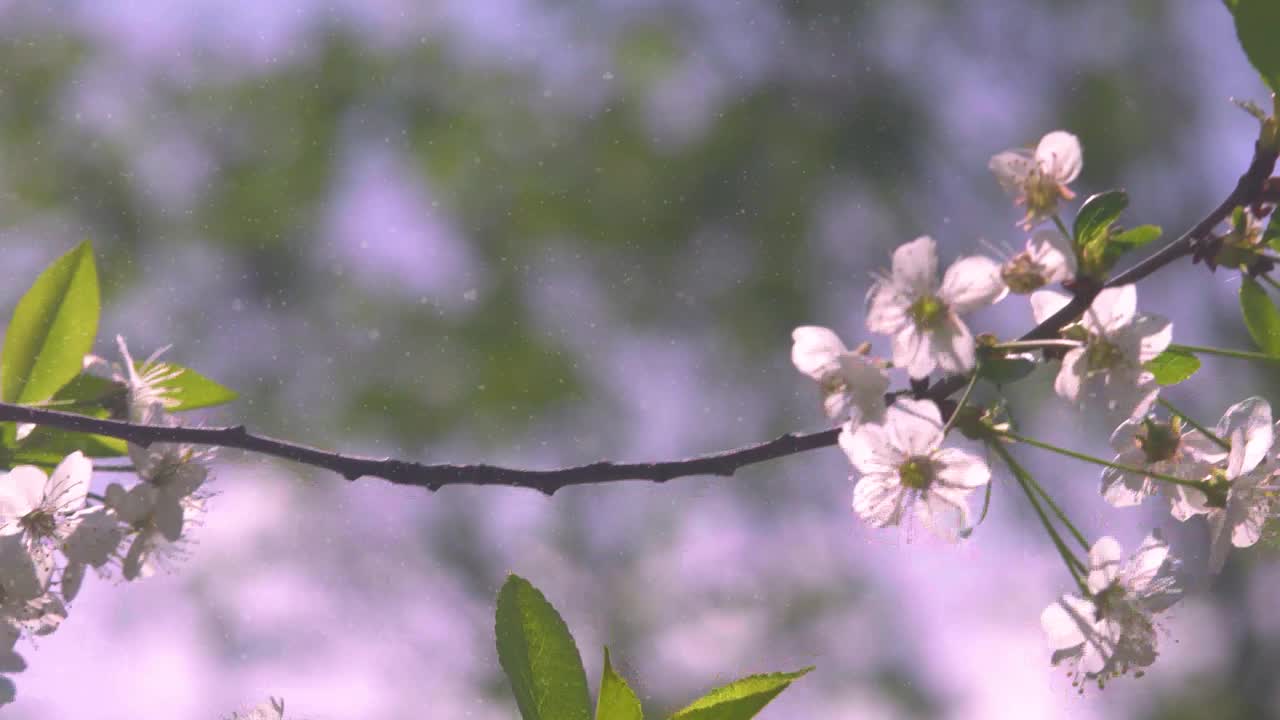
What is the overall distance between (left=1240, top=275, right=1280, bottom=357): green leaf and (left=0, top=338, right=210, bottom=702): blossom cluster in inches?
23.8

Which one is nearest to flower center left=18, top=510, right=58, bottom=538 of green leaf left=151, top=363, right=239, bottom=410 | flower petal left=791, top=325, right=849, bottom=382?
green leaf left=151, top=363, right=239, bottom=410

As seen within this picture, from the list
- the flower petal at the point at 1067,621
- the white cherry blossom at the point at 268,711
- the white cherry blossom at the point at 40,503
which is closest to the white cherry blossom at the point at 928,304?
the flower petal at the point at 1067,621

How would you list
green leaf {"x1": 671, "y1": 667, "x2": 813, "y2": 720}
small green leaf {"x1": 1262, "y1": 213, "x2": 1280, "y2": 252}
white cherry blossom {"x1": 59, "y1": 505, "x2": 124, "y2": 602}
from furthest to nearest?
1. white cherry blossom {"x1": 59, "y1": 505, "x2": 124, "y2": 602}
2. small green leaf {"x1": 1262, "y1": 213, "x2": 1280, "y2": 252}
3. green leaf {"x1": 671, "y1": 667, "x2": 813, "y2": 720}

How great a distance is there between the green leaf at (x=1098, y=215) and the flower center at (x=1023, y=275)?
0.02 meters

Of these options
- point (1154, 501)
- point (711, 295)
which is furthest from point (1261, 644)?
point (1154, 501)

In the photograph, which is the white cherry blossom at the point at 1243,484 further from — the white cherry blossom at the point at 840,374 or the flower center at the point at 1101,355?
the white cherry blossom at the point at 840,374

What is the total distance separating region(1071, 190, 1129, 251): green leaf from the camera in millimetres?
540

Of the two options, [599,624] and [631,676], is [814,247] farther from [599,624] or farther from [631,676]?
[631,676]

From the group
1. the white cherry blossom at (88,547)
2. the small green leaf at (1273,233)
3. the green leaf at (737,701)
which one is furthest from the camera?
the white cherry blossom at (88,547)

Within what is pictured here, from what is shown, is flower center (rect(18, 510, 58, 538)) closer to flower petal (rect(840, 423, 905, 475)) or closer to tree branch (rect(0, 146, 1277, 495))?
tree branch (rect(0, 146, 1277, 495))

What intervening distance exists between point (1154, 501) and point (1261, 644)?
486 cm

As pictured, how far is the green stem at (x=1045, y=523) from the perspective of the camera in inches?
21.0

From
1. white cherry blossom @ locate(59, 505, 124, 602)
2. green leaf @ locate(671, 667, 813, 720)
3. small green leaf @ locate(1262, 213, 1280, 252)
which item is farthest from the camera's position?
white cherry blossom @ locate(59, 505, 124, 602)

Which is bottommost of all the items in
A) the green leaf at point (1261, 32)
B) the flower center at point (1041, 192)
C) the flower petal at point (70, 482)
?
the flower petal at point (70, 482)
